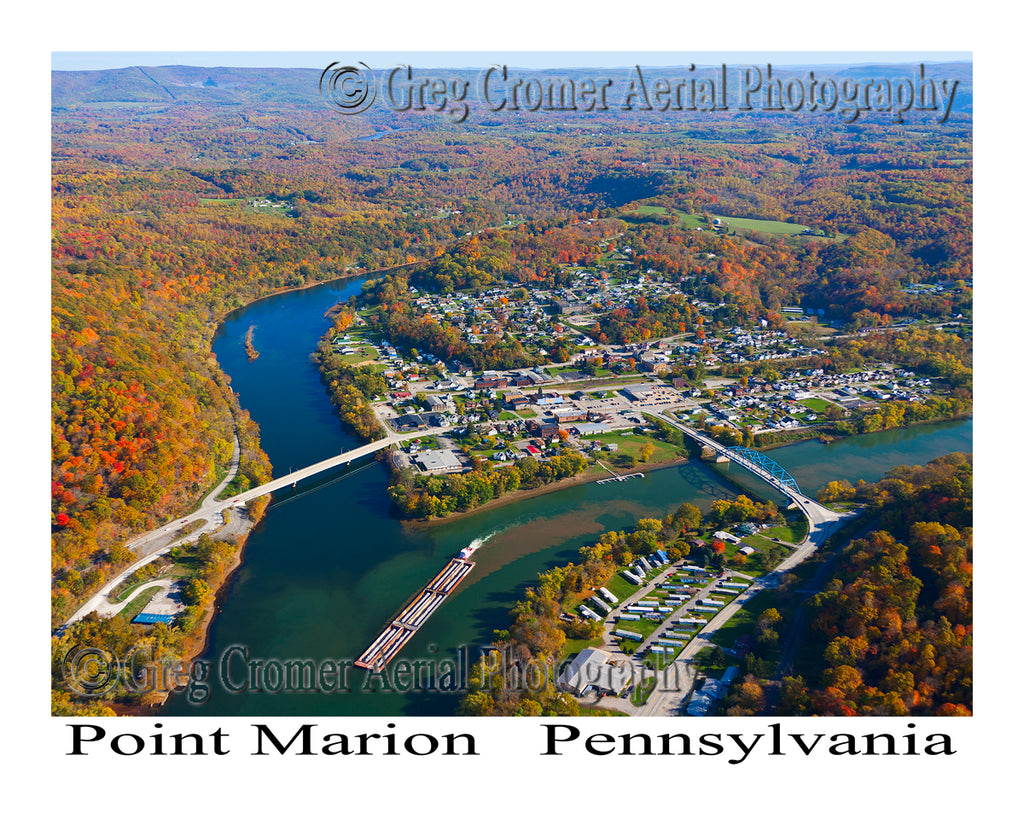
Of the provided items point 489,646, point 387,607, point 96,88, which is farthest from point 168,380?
point 96,88

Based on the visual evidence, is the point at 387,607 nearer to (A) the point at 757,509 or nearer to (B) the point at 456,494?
(B) the point at 456,494

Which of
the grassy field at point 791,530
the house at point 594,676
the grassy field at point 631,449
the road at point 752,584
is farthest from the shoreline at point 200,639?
the grassy field at point 791,530

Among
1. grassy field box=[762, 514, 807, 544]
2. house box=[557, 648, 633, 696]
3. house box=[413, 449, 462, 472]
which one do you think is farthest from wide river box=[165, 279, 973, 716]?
house box=[557, 648, 633, 696]

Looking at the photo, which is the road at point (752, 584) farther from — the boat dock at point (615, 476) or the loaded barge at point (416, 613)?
the loaded barge at point (416, 613)

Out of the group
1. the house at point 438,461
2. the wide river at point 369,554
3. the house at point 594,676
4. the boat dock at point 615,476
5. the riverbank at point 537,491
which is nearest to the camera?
the house at point 594,676

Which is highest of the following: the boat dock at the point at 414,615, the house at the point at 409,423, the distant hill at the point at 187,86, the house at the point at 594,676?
the distant hill at the point at 187,86

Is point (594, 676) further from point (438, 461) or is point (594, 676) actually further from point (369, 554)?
point (438, 461)
